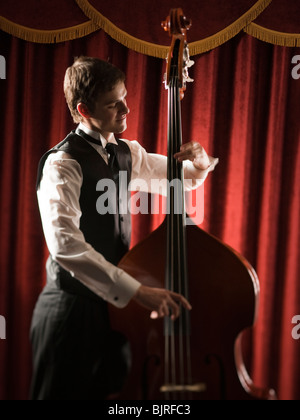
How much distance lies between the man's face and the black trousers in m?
0.51

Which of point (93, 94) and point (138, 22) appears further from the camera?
point (138, 22)

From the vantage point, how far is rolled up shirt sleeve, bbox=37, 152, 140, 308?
1170 millimetres

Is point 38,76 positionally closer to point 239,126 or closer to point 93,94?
→ point 93,94

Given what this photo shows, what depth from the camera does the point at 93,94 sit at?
140 cm

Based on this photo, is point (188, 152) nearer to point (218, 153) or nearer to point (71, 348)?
point (71, 348)

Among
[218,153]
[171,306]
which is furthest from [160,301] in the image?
[218,153]

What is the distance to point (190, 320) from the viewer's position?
1.19 m

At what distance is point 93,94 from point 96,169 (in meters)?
0.23

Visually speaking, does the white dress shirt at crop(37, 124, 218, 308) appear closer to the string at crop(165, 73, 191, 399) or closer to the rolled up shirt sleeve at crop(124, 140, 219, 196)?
the string at crop(165, 73, 191, 399)

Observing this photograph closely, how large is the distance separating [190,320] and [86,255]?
0.32 metres

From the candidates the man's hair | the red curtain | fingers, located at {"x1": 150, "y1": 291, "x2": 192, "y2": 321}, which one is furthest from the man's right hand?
the red curtain

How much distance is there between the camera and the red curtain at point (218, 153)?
208 centimetres

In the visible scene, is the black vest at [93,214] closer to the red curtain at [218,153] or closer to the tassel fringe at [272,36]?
the red curtain at [218,153]
